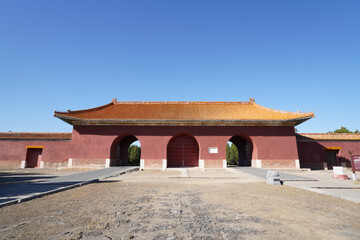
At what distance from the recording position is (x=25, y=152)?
16328 mm

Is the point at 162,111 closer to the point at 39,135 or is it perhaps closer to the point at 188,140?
the point at 188,140

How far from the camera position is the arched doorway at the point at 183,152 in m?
16.6

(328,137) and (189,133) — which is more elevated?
(189,133)

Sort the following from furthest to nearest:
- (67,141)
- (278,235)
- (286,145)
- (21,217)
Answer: (67,141), (286,145), (21,217), (278,235)

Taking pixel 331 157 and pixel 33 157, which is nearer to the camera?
pixel 33 157

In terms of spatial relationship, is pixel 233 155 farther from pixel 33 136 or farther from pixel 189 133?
pixel 33 136

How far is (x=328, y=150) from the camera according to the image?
55.2 ft

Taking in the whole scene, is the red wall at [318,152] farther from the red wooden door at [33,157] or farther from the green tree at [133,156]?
the red wooden door at [33,157]

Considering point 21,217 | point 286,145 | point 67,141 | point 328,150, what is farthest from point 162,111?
point 328,150

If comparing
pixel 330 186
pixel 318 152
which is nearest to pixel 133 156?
pixel 318 152

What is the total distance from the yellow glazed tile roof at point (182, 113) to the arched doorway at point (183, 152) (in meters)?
2.48

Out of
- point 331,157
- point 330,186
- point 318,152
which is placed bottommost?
point 330,186

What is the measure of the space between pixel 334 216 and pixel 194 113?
13.3 meters

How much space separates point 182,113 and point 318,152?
42.3 ft
